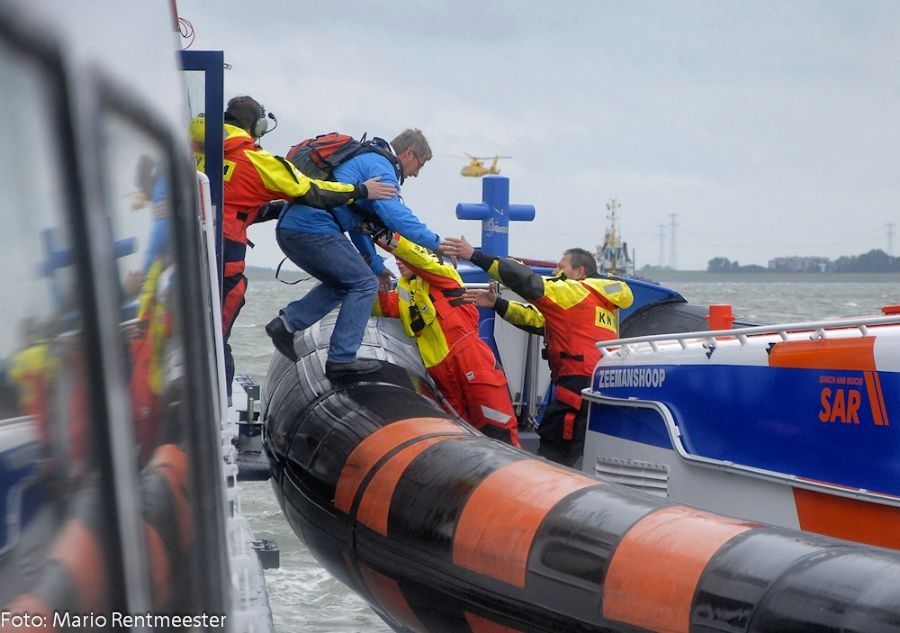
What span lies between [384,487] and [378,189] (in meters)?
1.31

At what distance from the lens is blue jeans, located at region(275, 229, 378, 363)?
4.79 metres

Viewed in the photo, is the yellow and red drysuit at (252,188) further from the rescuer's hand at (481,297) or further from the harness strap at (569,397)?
the harness strap at (569,397)

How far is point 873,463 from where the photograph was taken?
12.2 feet

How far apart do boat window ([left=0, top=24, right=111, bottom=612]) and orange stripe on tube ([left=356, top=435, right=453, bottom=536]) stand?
11.1 feet

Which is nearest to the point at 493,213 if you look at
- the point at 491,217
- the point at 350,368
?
the point at 491,217

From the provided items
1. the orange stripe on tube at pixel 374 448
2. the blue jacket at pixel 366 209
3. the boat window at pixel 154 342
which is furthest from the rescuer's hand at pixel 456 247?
the boat window at pixel 154 342

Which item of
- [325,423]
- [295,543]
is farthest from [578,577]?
[295,543]

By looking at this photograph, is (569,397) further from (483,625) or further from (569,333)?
(483,625)

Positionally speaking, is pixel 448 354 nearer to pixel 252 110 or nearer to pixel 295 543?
pixel 252 110

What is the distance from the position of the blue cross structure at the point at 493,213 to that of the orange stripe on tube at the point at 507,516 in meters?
2.64

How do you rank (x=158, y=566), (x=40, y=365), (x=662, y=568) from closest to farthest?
(x=40, y=365), (x=158, y=566), (x=662, y=568)

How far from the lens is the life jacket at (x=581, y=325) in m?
5.50

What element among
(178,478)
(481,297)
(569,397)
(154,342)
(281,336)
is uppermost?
(154,342)

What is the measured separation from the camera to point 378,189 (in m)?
4.73
